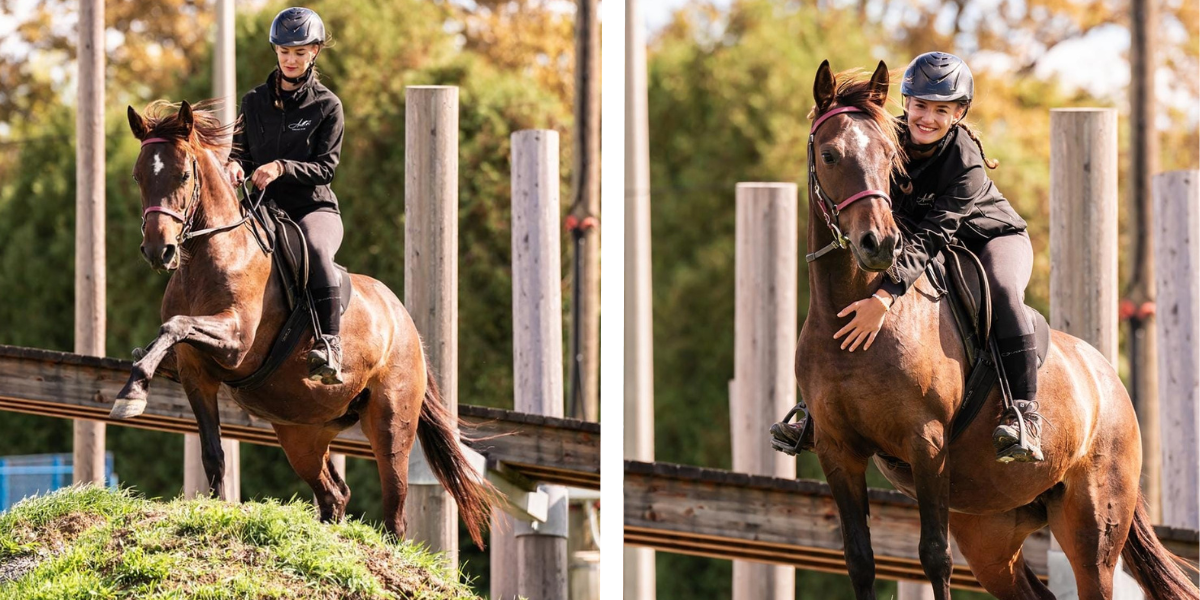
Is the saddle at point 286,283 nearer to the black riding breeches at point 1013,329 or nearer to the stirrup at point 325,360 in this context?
the stirrup at point 325,360

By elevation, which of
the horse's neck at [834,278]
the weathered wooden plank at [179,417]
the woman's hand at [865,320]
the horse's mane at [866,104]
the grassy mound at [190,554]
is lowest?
the grassy mound at [190,554]

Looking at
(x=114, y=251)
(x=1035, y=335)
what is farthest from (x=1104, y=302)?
(x=114, y=251)

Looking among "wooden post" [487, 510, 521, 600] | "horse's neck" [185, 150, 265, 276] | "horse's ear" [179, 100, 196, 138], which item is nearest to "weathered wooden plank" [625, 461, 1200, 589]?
"wooden post" [487, 510, 521, 600]

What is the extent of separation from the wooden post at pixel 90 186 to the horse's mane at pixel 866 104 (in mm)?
2553

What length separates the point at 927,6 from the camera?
1157 centimetres

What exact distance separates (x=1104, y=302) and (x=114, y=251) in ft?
12.4

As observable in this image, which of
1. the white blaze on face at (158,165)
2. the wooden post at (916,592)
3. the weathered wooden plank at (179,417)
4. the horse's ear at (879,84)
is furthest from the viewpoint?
the wooden post at (916,592)

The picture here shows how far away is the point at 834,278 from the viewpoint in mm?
3273

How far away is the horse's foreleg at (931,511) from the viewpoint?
324cm

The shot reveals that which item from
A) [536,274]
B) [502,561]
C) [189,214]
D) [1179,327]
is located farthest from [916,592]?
[189,214]

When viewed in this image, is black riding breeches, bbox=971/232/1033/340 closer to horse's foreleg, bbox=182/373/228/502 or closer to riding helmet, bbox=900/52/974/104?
riding helmet, bbox=900/52/974/104

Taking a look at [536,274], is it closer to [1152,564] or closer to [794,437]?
[794,437]

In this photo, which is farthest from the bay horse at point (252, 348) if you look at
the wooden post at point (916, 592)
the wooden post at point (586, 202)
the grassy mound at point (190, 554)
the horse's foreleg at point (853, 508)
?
the wooden post at point (916, 592)

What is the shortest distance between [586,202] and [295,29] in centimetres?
124
